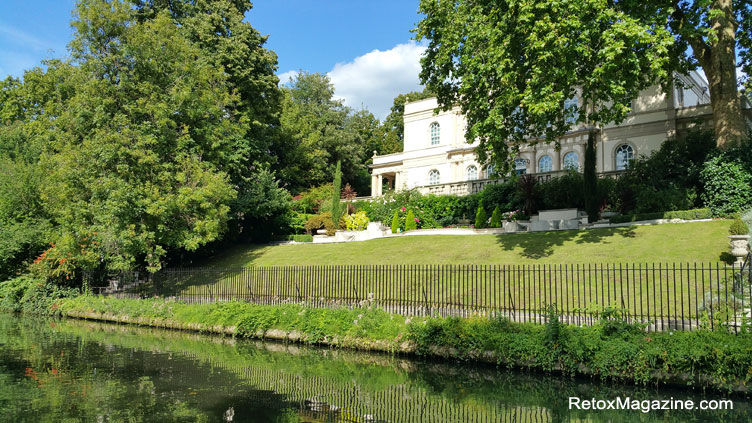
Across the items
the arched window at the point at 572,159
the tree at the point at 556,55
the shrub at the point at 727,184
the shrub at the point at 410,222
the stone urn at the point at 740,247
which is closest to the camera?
the stone urn at the point at 740,247

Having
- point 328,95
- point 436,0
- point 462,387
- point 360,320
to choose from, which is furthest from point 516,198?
point 328,95

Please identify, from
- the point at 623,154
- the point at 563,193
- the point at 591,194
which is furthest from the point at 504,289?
the point at 623,154

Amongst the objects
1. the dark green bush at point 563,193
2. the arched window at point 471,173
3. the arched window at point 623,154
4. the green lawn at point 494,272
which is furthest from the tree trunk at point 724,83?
the arched window at point 471,173

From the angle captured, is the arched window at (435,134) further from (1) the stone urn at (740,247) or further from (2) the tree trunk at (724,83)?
(1) the stone urn at (740,247)

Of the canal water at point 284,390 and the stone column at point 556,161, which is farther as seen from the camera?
the stone column at point 556,161

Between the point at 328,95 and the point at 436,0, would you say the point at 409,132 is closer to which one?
the point at 328,95

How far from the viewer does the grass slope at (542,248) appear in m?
16.3

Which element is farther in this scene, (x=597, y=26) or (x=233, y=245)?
(x=233, y=245)

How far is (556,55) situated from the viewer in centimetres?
1555

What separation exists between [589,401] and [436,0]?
56.3ft

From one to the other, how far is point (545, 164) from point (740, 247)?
2615 centimetres

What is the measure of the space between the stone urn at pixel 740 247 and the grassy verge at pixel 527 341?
6.33 m

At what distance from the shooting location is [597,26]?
15.2 m

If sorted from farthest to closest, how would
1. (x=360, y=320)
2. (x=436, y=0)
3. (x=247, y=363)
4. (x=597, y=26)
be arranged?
(x=436, y=0)
(x=597, y=26)
(x=360, y=320)
(x=247, y=363)
